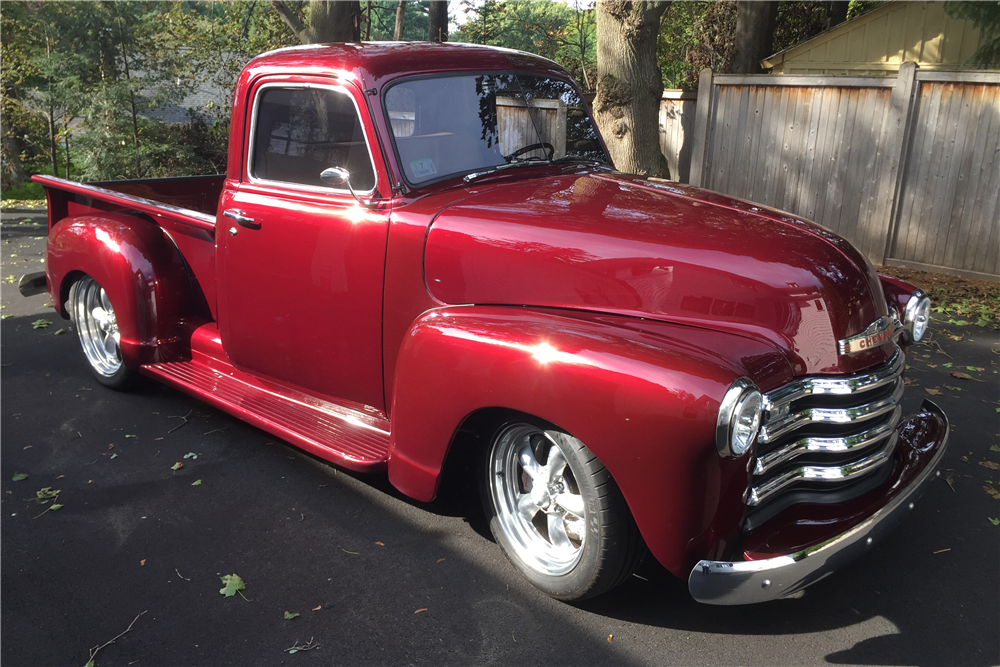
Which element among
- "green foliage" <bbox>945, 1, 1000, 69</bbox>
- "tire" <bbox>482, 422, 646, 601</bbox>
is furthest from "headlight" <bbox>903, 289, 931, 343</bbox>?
"green foliage" <bbox>945, 1, 1000, 69</bbox>

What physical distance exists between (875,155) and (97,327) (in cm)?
725

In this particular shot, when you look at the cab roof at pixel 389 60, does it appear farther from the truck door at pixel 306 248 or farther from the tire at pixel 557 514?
the tire at pixel 557 514

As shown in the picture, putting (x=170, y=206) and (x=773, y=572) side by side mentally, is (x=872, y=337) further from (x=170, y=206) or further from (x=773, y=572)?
(x=170, y=206)

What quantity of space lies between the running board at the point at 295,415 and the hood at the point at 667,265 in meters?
0.77

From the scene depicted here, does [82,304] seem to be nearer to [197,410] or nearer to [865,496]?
[197,410]

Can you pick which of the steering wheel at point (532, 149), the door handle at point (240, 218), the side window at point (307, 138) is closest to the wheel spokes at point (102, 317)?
the door handle at point (240, 218)

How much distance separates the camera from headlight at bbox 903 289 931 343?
3100 mm

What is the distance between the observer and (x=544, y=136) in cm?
375

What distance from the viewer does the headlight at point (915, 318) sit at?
3100mm

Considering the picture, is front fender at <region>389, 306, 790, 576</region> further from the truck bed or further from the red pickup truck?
the truck bed

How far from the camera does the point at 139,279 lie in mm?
4391

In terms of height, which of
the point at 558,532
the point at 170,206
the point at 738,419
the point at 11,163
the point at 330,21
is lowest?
the point at 558,532

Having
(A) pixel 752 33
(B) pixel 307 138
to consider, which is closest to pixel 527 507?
(B) pixel 307 138

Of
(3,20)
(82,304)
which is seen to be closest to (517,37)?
(3,20)
